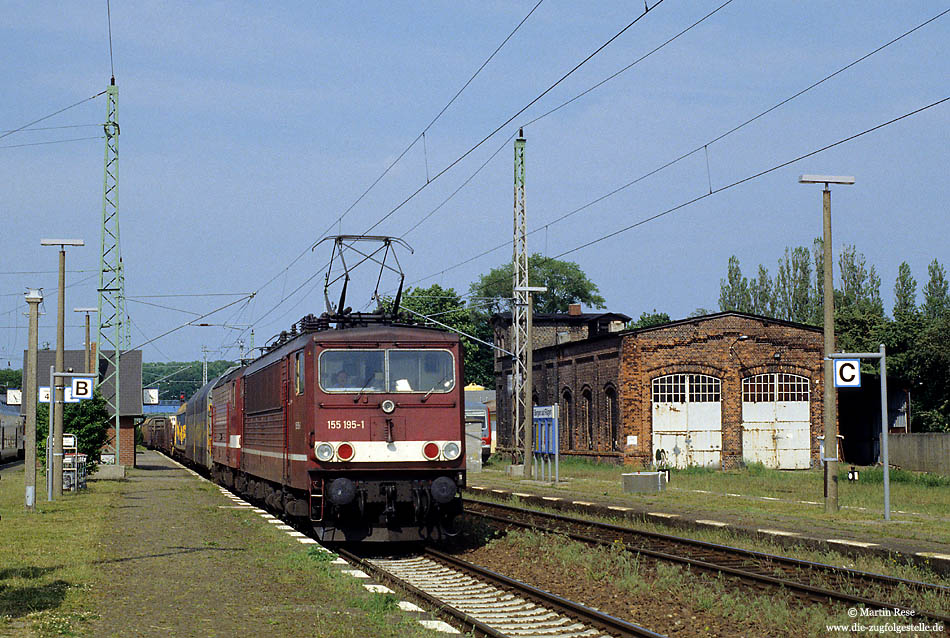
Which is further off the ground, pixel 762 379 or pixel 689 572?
pixel 762 379

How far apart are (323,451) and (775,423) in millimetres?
34335

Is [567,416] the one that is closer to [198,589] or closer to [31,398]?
[31,398]

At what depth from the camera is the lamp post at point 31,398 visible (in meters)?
22.3

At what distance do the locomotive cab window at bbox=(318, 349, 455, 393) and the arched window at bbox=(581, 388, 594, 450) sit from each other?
33.6 m

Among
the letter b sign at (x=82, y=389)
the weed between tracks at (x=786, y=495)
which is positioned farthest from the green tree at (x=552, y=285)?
the letter b sign at (x=82, y=389)

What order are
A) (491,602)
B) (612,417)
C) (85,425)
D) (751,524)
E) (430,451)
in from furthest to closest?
(612,417), (85,425), (751,524), (430,451), (491,602)

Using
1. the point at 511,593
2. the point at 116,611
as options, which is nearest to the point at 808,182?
the point at 511,593

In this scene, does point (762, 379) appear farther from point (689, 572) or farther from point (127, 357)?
point (689, 572)

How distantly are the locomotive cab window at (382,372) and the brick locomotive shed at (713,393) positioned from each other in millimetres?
29788

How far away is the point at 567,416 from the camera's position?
52188 mm

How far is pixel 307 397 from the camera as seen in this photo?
15.9 metres

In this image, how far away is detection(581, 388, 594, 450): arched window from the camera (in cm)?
4912

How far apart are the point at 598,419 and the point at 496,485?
1524cm

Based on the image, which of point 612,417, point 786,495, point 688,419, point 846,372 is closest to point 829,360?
point 846,372
